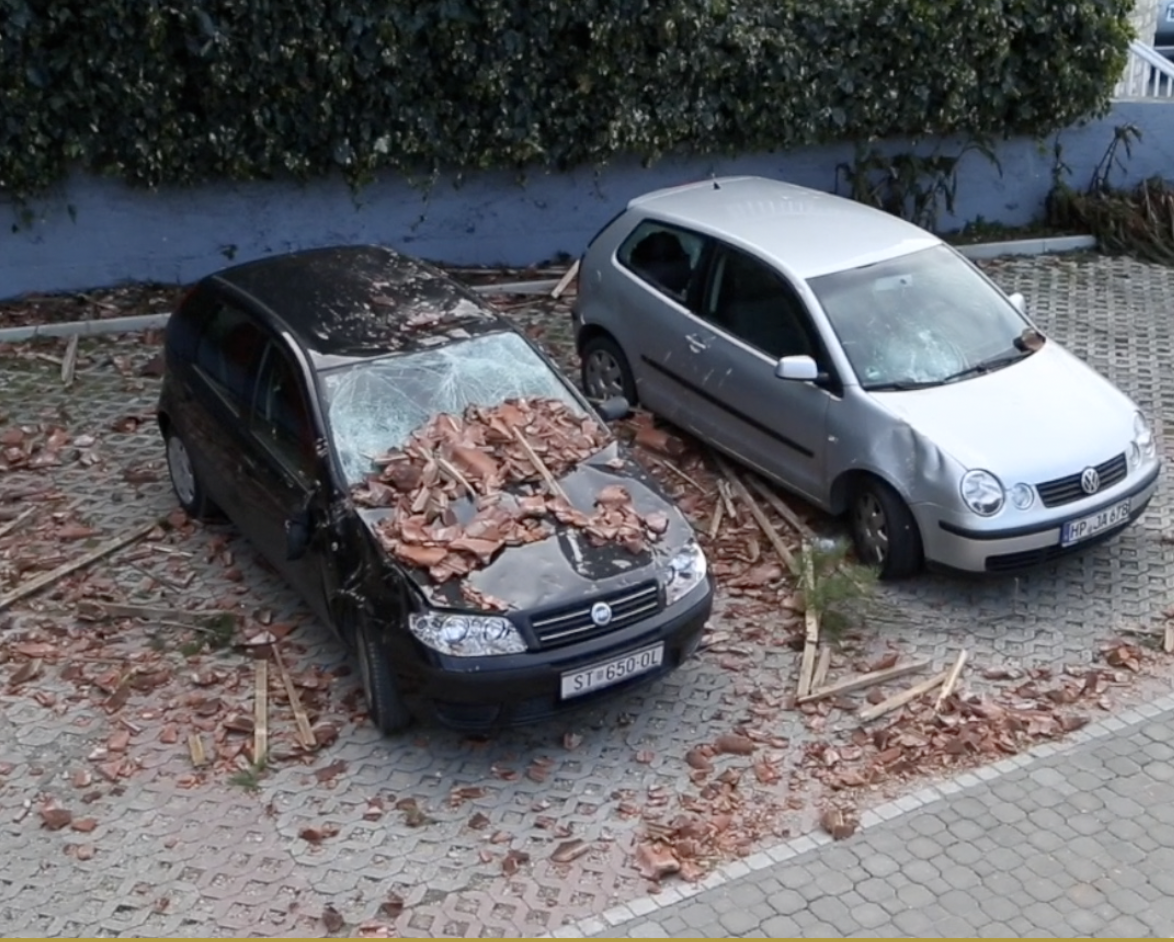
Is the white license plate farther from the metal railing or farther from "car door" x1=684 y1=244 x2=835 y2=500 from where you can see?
the metal railing

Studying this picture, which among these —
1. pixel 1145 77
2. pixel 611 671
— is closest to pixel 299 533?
pixel 611 671

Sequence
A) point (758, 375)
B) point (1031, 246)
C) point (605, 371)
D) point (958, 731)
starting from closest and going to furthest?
point (958, 731)
point (758, 375)
point (605, 371)
point (1031, 246)

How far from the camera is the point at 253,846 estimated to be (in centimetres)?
620

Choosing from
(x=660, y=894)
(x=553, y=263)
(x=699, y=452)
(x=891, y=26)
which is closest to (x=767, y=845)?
(x=660, y=894)

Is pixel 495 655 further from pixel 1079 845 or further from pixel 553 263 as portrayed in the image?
pixel 553 263

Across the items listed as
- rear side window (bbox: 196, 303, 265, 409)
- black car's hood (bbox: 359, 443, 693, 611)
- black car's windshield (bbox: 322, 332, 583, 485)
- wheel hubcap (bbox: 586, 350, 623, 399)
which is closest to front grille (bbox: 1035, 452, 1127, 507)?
black car's hood (bbox: 359, 443, 693, 611)

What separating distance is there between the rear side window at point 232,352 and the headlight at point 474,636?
2111 millimetres

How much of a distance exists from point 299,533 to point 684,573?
1799mm

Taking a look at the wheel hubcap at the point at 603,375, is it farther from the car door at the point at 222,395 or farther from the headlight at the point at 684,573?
the headlight at the point at 684,573

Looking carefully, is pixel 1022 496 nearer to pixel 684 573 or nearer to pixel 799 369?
pixel 799 369

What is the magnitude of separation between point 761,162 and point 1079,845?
862 cm

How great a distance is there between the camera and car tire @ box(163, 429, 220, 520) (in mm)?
8633

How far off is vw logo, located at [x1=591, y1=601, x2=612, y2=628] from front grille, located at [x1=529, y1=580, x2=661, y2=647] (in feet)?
0.04

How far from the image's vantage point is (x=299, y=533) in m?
7.05
